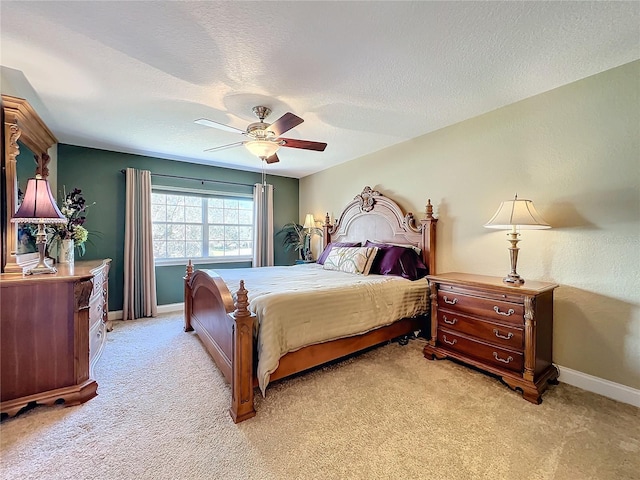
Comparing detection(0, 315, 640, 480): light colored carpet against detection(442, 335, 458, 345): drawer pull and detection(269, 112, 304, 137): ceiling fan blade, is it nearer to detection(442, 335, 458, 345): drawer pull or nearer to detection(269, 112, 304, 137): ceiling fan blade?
detection(442, 335, 458, 345): drawer pull

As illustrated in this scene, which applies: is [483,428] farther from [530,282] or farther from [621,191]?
[621,191]

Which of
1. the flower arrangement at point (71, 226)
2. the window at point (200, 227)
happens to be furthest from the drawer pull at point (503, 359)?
the flower arrangement at point (71, 226)

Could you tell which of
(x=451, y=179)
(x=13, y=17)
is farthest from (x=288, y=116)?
(x=451, y=179)

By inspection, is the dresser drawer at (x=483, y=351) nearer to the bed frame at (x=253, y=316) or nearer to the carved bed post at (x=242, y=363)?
the bed frame at (x=253, y=316)

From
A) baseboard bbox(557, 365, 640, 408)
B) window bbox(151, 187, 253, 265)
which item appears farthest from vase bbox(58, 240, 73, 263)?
baseboard bbox(557, 365, 640, 408)

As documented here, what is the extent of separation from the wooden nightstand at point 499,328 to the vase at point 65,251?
3898 millimetres

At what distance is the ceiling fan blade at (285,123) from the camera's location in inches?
86.4

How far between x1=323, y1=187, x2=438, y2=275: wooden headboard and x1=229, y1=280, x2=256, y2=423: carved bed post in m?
2.33

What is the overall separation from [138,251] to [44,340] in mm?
2315

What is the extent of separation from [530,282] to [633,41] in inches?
70.4

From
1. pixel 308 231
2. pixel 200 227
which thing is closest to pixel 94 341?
pixel 200 227

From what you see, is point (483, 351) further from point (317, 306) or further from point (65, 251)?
point (65, 251)

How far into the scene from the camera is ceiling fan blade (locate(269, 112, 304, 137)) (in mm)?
2195

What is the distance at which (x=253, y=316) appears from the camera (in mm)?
1938
